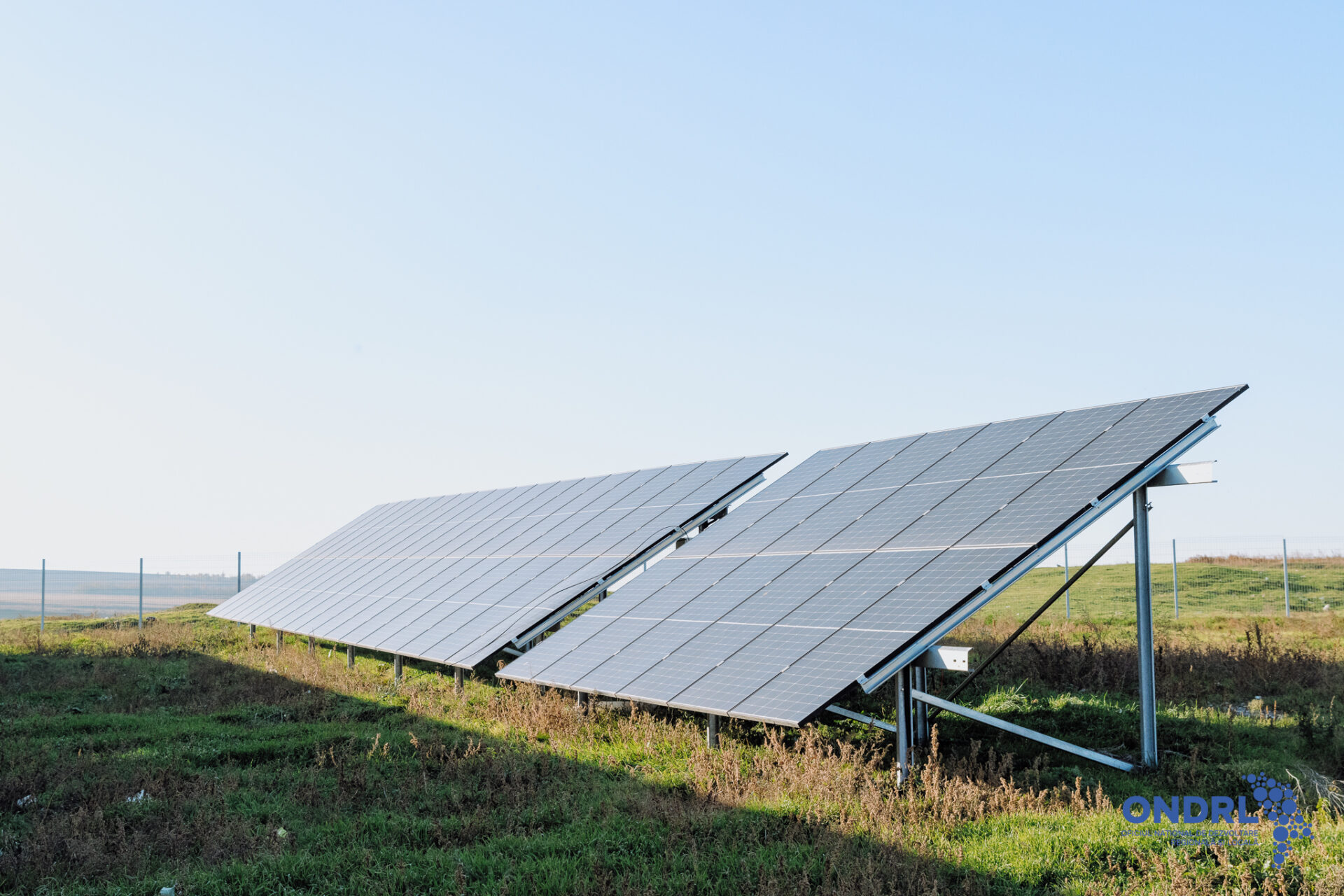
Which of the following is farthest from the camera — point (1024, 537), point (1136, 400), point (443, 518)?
point (443, 518)

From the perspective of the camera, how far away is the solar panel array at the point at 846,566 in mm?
10211

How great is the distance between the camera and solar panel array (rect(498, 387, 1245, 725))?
33.5 ft

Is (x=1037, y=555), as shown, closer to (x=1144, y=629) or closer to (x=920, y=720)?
(x=1144, y=629)

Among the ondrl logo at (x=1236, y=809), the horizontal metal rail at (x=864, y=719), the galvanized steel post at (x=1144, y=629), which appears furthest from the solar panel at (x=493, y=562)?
the ondrl logo at (x=1236, y=809)

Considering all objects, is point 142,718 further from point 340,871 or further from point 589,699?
point 340,871

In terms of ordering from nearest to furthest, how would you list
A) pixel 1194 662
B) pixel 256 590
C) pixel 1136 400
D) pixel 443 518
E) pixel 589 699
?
pixel 1136 400 → pixel 589 699 → pixel 1194 662 → pixel 443 518 → pixel 256 590

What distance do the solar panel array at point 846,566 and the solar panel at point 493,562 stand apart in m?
1.91

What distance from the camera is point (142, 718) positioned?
50.5 feet

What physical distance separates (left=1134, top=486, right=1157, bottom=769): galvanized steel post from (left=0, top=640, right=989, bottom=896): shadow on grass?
461cm

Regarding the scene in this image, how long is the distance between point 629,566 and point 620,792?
7.67 meters

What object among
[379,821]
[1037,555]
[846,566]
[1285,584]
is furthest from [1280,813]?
[1285,584]

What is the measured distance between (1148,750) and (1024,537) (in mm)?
2911

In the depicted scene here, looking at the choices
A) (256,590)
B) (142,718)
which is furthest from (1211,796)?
(256,590)

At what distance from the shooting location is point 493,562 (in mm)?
21031
